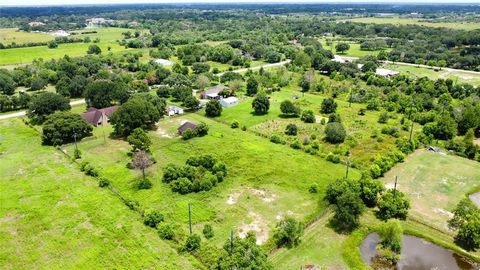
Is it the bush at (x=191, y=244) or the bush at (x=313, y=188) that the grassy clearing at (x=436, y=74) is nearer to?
the bush at (x=313, y=188)

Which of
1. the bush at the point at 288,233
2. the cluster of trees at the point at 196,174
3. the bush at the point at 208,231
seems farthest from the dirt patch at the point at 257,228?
the cluster of trees at the point at 196,174

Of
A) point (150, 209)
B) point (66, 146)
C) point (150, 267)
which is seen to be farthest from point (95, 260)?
point (66, 146)

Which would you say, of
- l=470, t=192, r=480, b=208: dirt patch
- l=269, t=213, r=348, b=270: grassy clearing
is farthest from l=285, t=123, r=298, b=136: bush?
l=470, t=192, r=480, b=208: dirt patch

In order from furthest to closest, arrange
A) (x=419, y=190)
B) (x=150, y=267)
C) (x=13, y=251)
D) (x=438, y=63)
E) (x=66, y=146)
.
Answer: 1. (x=438, y=63)
2. (x=66, y=146)
3. (x=419, y=190)
4. (x=13, y=251)
5. (x=150, y=267)

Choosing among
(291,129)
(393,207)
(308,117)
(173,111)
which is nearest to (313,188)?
(393,207)

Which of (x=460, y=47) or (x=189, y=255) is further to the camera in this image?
(x=460, y=47)

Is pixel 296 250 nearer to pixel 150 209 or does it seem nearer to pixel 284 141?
pixel 150 209
